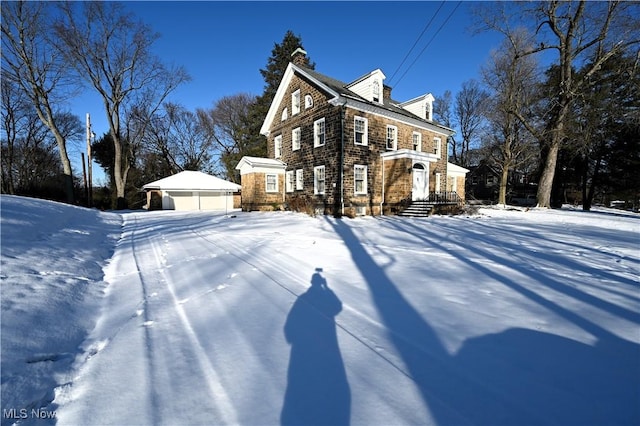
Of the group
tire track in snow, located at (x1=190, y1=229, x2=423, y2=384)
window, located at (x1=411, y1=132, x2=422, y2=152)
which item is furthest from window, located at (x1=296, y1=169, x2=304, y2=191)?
tire track in snow, located at (x1=190, y1=229, x2=423, y2=384)

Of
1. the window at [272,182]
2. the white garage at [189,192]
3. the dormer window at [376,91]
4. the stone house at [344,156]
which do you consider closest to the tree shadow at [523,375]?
the stone house at [344,156]

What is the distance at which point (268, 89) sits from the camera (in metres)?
31.3

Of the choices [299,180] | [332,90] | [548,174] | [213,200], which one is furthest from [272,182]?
[548,174]

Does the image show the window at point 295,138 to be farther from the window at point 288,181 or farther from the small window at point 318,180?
the small window at point 318,180

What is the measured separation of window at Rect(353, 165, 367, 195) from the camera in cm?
1501

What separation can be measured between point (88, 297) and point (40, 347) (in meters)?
1.42

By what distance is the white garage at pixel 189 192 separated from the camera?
26.2 metres

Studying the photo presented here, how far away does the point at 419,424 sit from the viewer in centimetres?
168

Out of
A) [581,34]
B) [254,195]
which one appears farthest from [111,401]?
[581,34]

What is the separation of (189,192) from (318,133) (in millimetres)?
17677

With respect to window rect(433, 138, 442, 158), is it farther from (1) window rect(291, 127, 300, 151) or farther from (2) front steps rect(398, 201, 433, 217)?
(1) window rect(291, 127, 300, 151)

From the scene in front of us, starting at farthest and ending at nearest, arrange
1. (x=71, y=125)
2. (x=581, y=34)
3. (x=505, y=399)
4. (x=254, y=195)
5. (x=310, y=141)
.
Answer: (x=71, y=125)
(x=254, y=195)
(x=310, y=141)
(x=581, y=34)
(x=505, y=399)

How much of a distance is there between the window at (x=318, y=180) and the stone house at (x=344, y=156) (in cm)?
6

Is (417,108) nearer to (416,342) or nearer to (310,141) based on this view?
(310,141)
